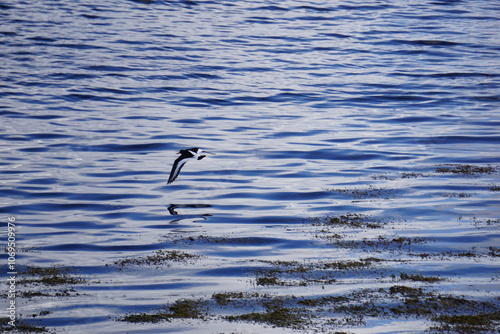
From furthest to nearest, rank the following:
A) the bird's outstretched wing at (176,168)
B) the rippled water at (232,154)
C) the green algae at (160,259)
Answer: the bird's outstretched wing at (176,168), the green algae at (160,259), the rippled water at (232,154)

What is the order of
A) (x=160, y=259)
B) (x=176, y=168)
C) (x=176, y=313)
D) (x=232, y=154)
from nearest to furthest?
(x=176, y=313) < (x=160, y=259) < (x=176, y=168) < (x=232, y=154)

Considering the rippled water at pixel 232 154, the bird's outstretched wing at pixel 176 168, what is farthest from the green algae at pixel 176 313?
the bird's outstretched wing at pixel 176 168

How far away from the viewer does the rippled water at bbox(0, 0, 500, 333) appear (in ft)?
24.5

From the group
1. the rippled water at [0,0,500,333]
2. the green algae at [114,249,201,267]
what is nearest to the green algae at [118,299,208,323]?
the rippled water at [0,0,500,333]

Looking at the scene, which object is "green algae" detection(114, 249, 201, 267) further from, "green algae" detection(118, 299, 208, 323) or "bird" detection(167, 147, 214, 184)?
"bird" detection(167, 147, 214, 184)

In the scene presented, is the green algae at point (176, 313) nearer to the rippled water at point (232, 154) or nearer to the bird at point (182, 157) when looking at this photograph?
the rippled water at point (232, 154)

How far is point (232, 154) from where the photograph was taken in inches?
570

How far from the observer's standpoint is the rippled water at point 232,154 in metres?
7.46

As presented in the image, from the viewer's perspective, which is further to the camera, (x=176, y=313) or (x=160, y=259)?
(x=160, y=259)

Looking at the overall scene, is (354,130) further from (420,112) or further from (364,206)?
(364,206)

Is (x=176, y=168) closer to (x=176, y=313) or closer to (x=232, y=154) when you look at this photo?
(x=232, y=154)

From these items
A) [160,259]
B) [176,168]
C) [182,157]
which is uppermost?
[182,157]

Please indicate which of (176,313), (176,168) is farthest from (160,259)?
(176,168)

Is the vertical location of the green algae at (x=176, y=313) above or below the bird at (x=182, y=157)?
below
